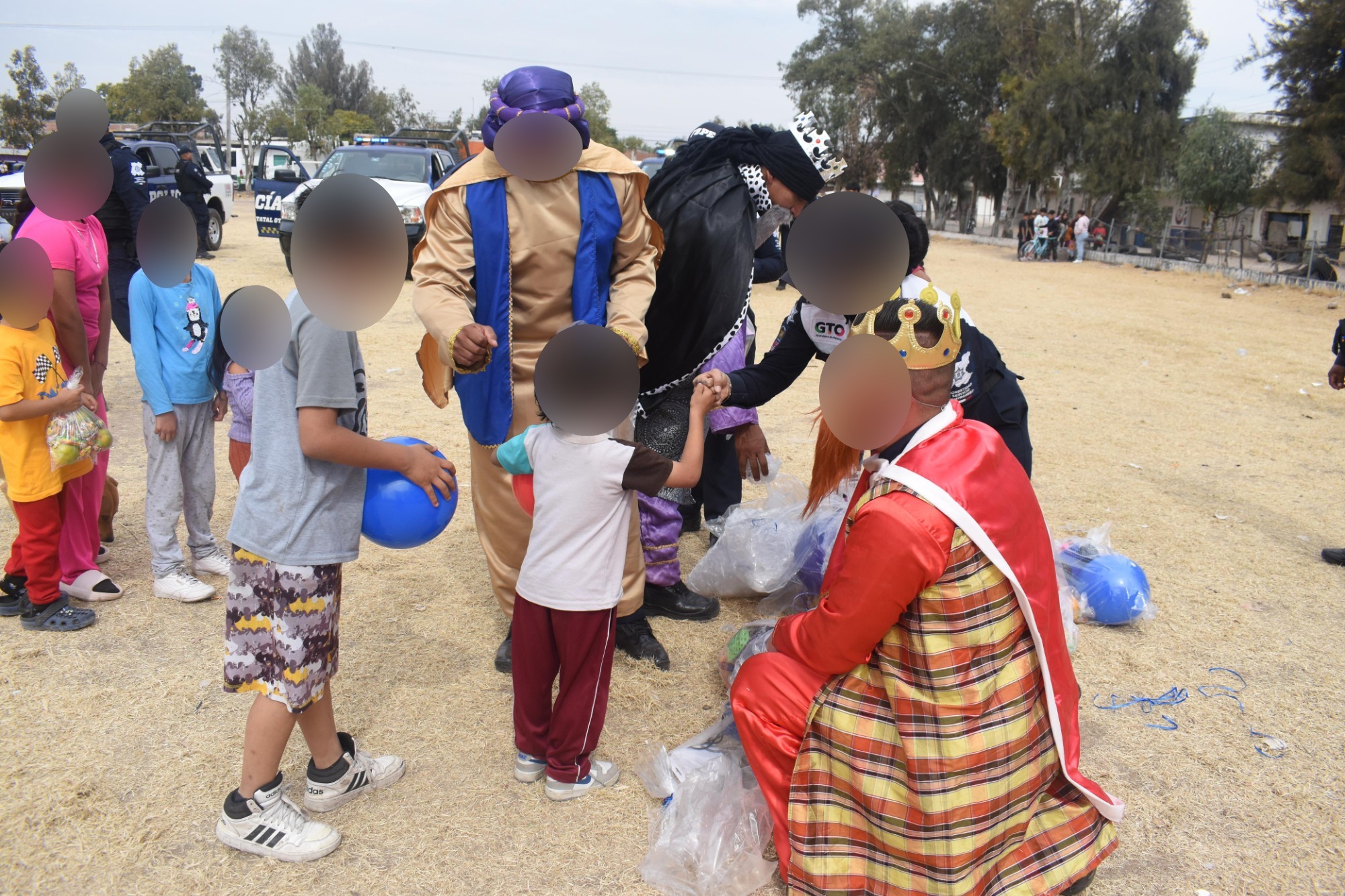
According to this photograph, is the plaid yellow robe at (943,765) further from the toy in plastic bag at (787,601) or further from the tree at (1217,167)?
the tree at (1217,167)

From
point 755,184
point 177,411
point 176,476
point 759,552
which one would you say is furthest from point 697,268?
point 176,476

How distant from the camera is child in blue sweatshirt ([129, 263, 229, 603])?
11.2 feet

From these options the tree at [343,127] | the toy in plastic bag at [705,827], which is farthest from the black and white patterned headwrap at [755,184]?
the tree at [343,127]

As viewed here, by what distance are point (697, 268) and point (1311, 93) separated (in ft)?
78.8

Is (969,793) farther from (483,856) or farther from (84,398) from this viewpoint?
(84,398)

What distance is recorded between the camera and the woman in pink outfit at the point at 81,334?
334cm

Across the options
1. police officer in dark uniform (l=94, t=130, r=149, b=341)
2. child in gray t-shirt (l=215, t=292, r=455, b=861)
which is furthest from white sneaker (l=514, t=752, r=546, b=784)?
police officer in dark uniform (l=94, t=130, r=149, b=341)

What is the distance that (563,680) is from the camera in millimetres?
2453

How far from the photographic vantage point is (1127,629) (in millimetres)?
3662

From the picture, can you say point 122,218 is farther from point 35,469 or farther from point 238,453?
point 35,469

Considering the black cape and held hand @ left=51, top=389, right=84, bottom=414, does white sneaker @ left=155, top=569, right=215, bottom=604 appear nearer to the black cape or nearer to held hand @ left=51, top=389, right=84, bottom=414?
held hand @ left=51, top=389, right=84, bottom=414

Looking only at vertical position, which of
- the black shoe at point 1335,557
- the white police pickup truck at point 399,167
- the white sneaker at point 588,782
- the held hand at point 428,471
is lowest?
the black shoe at point 1335,557

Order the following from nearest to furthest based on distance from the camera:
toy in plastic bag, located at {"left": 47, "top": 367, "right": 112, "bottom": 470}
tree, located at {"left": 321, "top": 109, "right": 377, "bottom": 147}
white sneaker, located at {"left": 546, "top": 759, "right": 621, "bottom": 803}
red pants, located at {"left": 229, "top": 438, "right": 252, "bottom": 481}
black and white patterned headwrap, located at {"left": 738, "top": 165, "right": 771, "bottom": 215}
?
white sneaker, located at {"left": 546, "top": 759, "right": 621, "bottom": 803} < toy in plastic bag, located at {"left": 47, "top": 367, "right": 112, "bottom": 470} < black and white patterned headwrap, located at {"left": 738, "top": 165, "right": 771, "bottom": 215} < red pants, located at {"left": 229, "top": 438, "right": 252, "bottom": 481} < tree, located at {"left": 321, "top": 109, "right": 377, "bottom": 147}

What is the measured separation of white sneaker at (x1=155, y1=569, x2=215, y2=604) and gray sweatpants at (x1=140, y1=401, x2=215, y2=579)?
0.12ft
